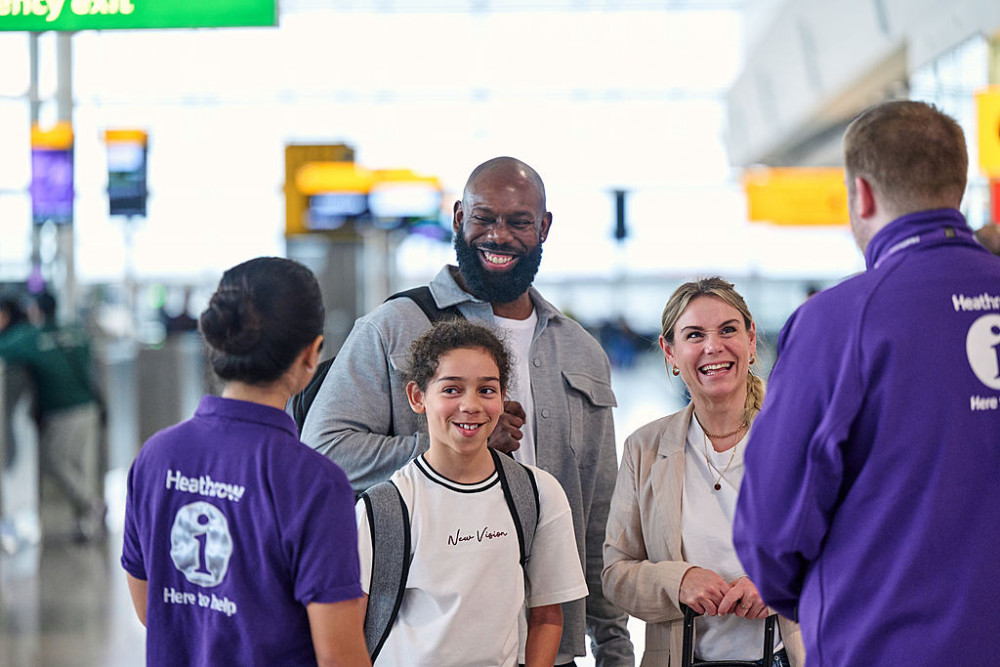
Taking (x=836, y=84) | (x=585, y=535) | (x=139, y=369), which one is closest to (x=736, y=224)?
(x=836, y=84)

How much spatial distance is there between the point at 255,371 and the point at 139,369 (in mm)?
9660

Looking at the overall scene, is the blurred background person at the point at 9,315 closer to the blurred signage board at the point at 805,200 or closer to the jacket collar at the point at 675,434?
the jacket collar at the point at 675,434

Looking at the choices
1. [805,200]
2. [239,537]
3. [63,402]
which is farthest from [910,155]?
[805,200]

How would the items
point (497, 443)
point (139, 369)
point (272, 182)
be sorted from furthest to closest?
point (272, 182), point (139, 369), point (497, 443)

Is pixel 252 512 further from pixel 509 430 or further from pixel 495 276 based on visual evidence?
pixel 495 276

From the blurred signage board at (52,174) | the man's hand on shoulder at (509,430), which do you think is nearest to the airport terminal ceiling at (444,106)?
the blurred signage board at (52,174)

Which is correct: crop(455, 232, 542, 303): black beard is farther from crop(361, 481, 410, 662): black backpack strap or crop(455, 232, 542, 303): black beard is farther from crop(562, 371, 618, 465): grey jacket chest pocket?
crop(361, 481, 410, 662): black backpack strap

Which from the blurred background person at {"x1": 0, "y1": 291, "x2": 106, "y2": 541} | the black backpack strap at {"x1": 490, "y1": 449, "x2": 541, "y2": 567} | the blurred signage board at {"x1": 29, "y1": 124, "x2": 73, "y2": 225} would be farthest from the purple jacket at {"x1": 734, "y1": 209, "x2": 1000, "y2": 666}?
the blurred signage board at {"x1": 29, "y1": 124, "x2": 73, "y2": 225}

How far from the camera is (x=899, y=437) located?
6.11 feet

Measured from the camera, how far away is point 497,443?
291cm

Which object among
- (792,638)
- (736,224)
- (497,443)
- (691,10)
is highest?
(691,10)

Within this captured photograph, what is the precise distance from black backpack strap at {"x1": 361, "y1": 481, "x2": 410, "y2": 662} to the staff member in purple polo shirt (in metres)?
0.53

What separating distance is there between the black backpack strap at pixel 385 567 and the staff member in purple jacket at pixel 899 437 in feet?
2.99

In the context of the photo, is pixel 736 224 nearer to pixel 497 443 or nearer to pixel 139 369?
pixel 139 369
